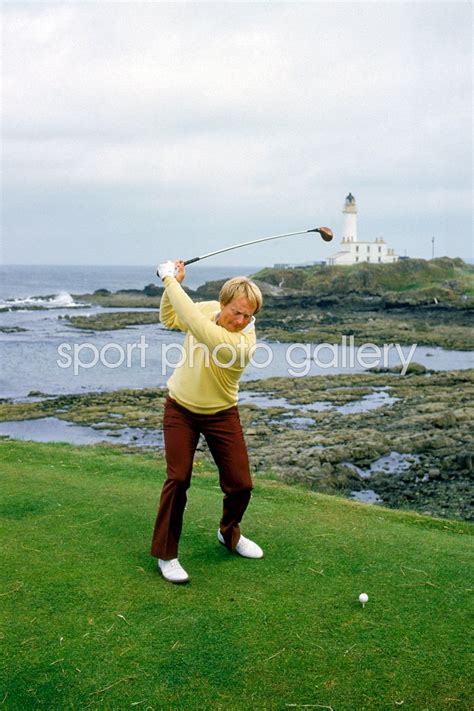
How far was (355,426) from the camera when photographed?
22844mm

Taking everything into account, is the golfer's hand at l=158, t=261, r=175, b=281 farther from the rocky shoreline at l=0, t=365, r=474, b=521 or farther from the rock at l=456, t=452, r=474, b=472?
the rock at l=456, t=452, r=474, b=472

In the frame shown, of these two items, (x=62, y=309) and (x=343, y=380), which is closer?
(x=343, y=380)

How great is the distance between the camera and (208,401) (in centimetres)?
581

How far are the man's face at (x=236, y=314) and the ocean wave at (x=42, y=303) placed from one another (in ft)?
247

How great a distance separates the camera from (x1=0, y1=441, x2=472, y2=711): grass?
4.39 meters

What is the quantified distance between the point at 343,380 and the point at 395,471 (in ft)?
54.8

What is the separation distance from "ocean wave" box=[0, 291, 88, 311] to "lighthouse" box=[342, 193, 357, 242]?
128ft

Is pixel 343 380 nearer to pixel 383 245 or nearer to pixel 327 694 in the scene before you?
pixel 327 694

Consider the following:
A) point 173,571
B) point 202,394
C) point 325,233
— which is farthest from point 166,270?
point 173,571

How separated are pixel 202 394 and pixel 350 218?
100816 mm

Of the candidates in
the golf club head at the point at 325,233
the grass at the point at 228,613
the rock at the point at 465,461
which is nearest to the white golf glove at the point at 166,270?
the golf club head at the point at 325,233

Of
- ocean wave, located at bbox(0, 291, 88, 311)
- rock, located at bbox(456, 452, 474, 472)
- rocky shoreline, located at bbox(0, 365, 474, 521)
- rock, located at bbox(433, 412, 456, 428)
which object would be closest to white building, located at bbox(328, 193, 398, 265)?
ocean wave, located at bbox(0, 291, 88, 311)

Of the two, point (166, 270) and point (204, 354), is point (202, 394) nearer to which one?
point (204, 354)

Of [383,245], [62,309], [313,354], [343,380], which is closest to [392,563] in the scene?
[343,380]
